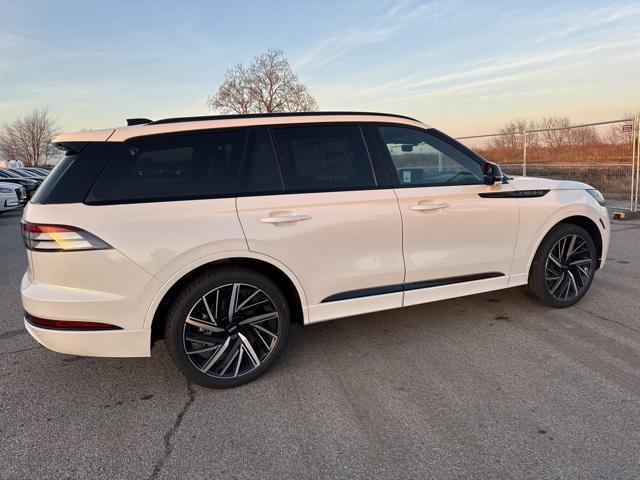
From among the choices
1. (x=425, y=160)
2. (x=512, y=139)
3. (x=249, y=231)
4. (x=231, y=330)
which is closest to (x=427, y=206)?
(x=425, y=160)

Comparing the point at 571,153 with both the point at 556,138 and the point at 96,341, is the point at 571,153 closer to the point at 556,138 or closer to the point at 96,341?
the point at 556,138

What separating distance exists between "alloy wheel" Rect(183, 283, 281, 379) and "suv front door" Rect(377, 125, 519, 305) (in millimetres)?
1137

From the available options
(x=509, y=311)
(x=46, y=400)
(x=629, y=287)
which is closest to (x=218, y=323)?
(x=46, y=400)

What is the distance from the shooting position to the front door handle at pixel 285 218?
2916mm

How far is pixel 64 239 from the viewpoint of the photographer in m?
2.57

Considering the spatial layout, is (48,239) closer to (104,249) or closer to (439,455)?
(104,249)

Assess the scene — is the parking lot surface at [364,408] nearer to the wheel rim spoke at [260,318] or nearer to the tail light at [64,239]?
Result: the wheel rim spoke at [260,318]

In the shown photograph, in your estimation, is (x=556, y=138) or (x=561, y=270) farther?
(x=556, y=138)

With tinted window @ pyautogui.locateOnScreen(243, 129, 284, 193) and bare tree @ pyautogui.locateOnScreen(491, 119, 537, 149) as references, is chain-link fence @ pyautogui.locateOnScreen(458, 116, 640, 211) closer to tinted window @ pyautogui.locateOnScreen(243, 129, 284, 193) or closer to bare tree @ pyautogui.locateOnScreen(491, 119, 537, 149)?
bare tree @ pyautogui.locateOnScreen(491, 119, 537, 149)

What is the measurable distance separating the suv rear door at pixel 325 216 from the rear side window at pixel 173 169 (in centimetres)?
14

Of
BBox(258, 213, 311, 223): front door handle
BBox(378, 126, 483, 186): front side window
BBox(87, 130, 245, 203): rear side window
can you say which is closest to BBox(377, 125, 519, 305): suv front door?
BBox(378, 126, 483, 186): front side window

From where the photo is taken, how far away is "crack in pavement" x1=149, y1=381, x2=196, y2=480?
2.27 metres

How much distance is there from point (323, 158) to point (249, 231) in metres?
0.82

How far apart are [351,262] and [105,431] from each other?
6.24 feet
